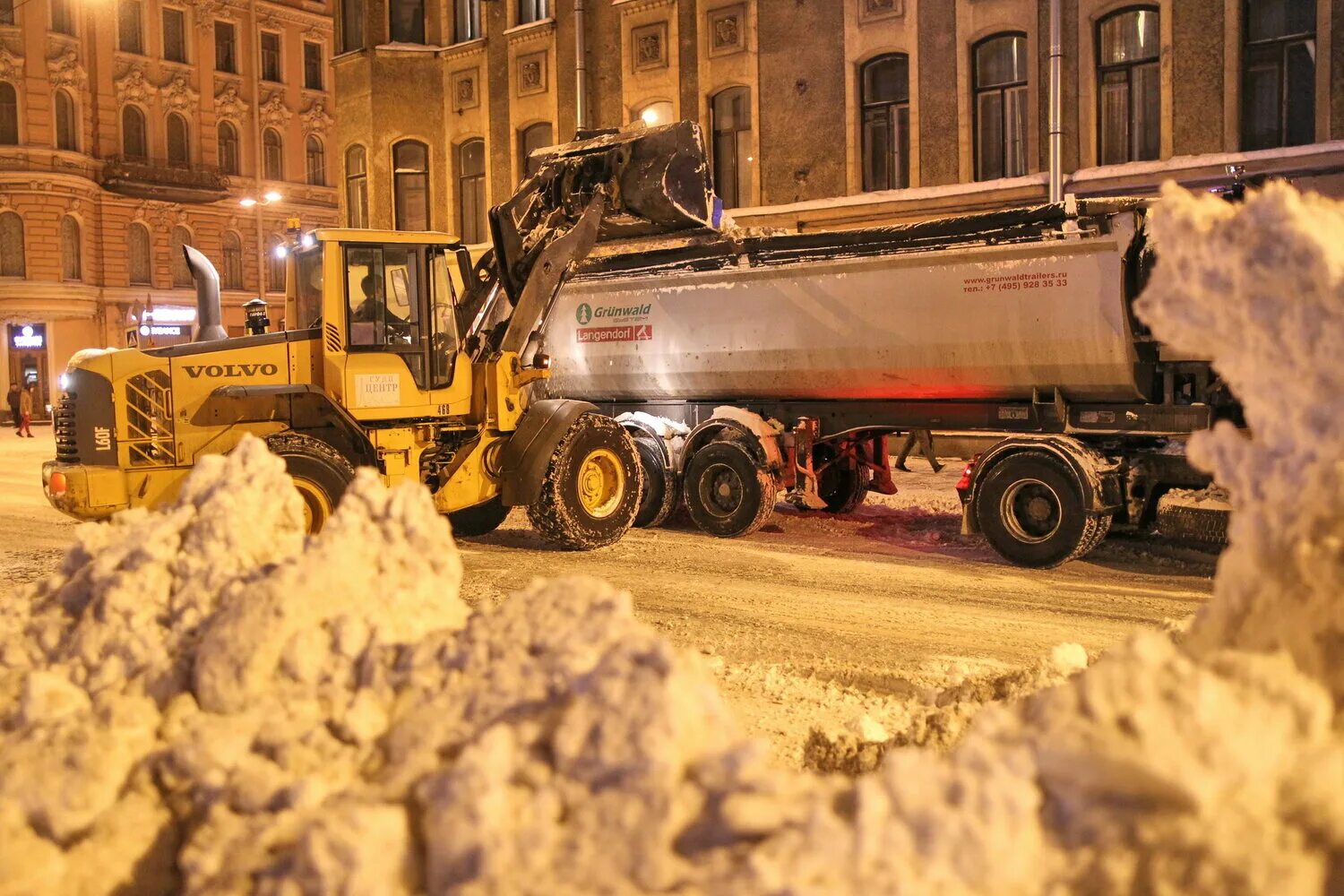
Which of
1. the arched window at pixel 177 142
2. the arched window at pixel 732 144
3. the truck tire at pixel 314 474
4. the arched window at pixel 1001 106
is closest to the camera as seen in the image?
the truck tire at pixel 314 474

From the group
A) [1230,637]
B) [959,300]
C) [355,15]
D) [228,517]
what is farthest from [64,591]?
[355,15]

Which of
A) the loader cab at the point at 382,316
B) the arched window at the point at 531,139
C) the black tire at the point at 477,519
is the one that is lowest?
the black tire at the point at 477,519

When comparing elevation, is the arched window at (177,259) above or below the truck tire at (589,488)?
above

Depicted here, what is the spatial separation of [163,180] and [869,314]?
46631mm

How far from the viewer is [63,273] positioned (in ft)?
155

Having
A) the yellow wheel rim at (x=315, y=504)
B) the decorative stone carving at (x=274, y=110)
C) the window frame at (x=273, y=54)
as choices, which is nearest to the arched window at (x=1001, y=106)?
the yellow wheel rim at (x=315, y=504)

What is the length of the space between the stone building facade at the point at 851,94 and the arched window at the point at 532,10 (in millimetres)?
48

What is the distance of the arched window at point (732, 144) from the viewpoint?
2377cm

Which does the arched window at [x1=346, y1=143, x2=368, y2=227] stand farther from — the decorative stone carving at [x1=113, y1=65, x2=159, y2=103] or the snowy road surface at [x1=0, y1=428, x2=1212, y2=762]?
the decorative stone carving at [x1=113, y1=65, x2=159, y2=103]

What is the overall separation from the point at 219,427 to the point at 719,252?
232 inches

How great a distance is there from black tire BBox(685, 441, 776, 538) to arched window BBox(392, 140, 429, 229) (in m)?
17.8

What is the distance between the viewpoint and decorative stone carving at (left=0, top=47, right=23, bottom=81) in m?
45.9

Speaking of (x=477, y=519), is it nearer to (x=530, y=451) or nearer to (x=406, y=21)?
(x=530, y=451)

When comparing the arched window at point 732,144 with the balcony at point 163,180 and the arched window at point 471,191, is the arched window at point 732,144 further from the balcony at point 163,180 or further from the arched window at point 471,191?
the balcony at point 163,180
